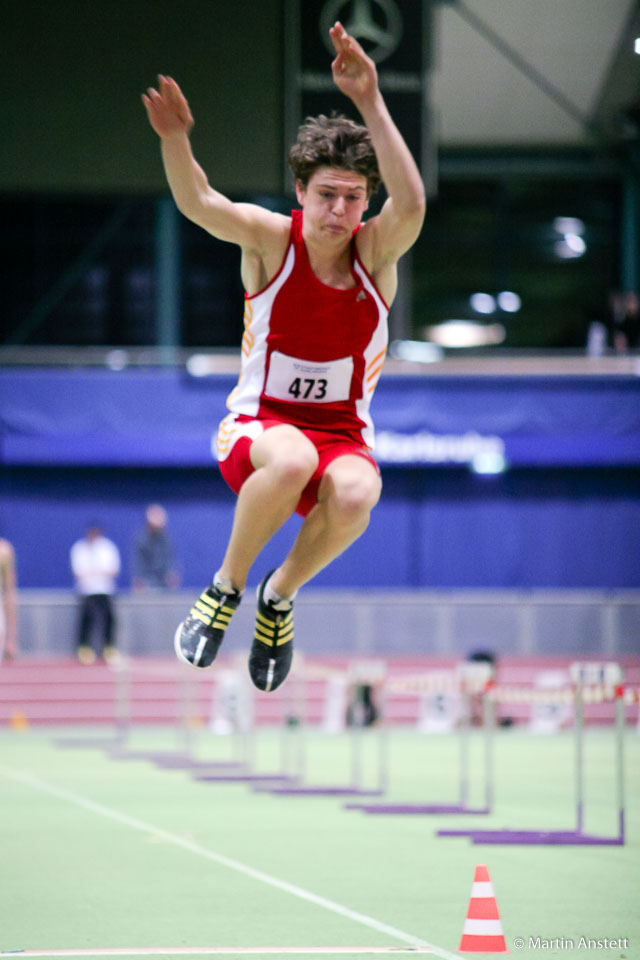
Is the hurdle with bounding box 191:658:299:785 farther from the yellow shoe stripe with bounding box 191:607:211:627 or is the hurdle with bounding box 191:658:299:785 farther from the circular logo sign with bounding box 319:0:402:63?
the yellow shoe stripe with bounding box 191:607:211:627

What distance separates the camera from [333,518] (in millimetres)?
5504

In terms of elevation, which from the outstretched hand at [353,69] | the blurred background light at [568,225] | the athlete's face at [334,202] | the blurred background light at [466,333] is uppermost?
the blurred background light at [568,225]

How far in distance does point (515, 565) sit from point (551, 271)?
6488 mm

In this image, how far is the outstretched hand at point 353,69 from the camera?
5012 mm

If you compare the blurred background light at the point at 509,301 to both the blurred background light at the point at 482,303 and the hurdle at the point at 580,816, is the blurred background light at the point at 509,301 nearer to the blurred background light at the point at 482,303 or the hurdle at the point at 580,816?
the blurred background light at the point at 482,303

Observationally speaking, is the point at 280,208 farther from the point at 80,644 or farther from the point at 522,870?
the point at 522,870

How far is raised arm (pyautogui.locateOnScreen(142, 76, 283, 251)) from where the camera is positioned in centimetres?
521

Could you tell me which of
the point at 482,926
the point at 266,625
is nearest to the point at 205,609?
the point at 266,625

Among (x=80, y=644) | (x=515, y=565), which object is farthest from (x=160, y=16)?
(x=515, y=565)

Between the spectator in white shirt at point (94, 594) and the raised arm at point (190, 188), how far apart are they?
13.7 m

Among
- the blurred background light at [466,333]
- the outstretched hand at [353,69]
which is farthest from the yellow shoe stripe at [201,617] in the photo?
the blurred background light at [466,333]

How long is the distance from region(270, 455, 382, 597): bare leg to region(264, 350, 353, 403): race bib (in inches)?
11.6

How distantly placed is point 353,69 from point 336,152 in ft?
1.27

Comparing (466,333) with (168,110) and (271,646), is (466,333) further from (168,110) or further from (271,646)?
(168,110)
